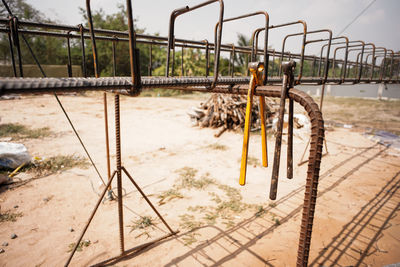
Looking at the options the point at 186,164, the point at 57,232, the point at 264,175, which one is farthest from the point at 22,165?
the point at 264,175

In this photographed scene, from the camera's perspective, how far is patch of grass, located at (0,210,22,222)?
317 cm

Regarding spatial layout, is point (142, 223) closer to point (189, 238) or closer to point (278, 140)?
point (189, 238)

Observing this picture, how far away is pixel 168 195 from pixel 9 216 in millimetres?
2450

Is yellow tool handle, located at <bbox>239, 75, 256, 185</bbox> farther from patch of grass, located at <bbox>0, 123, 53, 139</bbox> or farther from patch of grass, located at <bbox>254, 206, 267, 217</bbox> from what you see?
patch of grass, located at <bbox>0, 123, 53, 139</bbox>

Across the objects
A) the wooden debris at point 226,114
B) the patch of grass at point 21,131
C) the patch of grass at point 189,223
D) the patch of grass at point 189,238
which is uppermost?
the wooden debris at point 226,114

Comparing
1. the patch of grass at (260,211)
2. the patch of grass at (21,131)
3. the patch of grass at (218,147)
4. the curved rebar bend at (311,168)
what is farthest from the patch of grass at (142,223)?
the patch of grass at (21,131)

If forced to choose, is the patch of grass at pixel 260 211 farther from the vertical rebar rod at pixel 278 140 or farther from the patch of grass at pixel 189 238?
the vertical rebar rod at pixel 278 140

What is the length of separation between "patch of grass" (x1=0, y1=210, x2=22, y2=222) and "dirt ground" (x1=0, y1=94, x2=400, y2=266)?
0.06 m

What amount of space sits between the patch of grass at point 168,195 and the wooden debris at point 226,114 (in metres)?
4.03

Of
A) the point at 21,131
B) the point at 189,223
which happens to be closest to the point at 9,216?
the point at 189,223

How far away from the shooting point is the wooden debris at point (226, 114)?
8.34 m

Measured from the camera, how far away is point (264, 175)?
16.3 feet

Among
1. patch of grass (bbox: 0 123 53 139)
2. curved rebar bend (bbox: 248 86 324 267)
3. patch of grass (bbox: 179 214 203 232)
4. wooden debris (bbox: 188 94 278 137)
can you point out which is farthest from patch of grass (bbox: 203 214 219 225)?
patch of grass (bbox: 0 123 53 139)

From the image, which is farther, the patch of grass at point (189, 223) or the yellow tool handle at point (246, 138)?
the patch of grass at point (189, 223)
